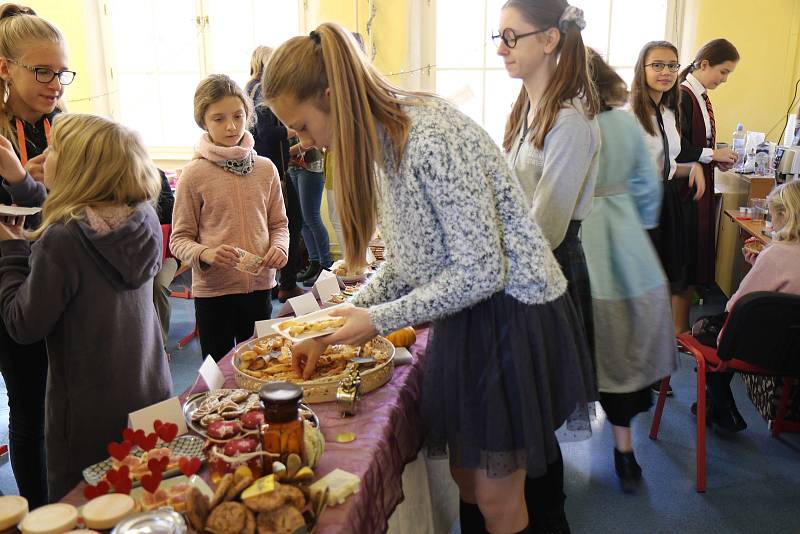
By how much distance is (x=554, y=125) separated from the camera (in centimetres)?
183

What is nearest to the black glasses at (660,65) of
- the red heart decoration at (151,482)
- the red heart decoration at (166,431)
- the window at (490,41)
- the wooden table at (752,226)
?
the wooden table at (752,226)

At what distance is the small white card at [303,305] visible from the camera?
1.88 metres

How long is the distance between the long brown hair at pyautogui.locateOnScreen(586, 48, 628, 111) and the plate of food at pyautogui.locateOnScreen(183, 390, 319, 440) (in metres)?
1.30

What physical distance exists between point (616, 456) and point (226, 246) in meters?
→ 1.54

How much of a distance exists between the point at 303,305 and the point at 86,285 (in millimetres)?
634

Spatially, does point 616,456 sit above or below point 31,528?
below

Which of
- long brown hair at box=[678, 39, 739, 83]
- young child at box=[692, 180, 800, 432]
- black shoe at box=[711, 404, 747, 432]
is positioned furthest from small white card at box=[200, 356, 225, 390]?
long brown hair at box=[678, 39, 739, 83]

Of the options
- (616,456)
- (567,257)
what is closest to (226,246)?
(567,257)

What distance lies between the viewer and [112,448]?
108cm

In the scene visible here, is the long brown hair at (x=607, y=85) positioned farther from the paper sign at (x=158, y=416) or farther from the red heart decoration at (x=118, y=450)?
the red heart decoration at (x=118, y=450)

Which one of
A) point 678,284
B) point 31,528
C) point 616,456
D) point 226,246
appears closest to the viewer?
point 31,528

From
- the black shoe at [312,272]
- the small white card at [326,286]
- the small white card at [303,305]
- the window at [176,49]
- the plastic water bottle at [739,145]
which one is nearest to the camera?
the small white card at [303,305]

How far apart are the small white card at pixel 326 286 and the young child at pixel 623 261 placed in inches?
31.4

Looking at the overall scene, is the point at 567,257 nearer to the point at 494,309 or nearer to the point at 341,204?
the point at 494,309
